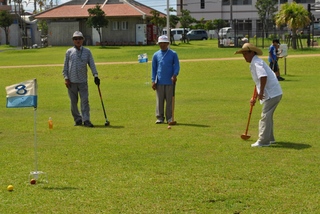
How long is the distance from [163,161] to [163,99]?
15.5 feet

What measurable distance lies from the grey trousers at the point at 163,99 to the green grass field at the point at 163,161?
0.36m

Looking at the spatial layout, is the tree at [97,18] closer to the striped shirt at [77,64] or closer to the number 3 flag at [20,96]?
the striped shirt at [77,64]

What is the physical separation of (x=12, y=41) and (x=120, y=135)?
245 ft

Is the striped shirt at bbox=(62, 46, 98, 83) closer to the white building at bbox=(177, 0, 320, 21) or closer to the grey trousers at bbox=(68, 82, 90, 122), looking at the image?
the grey trousers at bbox=(68, 82, 90, 122)

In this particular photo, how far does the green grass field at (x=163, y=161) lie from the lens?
7.52 m

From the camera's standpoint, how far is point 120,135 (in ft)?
41.8

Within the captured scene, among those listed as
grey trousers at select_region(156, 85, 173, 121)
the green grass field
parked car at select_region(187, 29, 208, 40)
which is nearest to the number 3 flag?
the green grass field

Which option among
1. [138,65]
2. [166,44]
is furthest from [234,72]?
[166,44]

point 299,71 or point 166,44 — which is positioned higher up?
point 166,44

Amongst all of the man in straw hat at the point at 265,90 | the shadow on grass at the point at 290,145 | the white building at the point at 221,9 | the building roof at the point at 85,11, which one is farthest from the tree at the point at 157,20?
the man in straw hat at the point at 265,90

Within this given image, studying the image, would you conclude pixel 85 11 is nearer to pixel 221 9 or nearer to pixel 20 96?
pixel 221 9

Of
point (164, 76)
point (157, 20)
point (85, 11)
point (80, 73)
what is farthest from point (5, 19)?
point (164, 76)

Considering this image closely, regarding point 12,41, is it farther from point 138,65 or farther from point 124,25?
point 138,65

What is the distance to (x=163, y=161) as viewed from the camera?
9.90 metres
